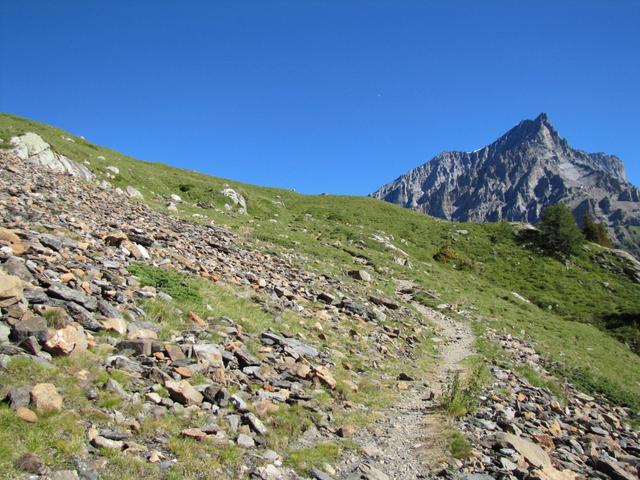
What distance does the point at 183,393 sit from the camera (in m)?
8.02

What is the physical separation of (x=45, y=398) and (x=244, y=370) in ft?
14.7

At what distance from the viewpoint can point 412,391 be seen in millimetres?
13148

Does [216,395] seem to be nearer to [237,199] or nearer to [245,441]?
[245,441]

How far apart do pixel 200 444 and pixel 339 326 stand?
1027cm

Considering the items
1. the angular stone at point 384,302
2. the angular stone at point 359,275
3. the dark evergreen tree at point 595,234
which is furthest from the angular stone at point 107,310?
the dark evergreen tree at point 595,234

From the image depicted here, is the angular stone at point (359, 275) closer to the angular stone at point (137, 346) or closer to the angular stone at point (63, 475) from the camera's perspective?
the angular stone at point (137, 346)

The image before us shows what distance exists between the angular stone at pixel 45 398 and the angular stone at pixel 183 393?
1943mm

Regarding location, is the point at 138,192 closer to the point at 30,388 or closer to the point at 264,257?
the point at 264,257

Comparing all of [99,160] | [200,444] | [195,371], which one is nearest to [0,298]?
[195,371]

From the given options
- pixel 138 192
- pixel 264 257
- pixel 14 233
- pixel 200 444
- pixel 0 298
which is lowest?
pixel 200 444

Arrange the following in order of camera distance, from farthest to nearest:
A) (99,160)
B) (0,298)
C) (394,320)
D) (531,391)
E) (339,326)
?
(99,160) → (394,320) → (339,326) → (531,391) → (0,298)

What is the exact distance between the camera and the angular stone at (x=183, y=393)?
26.2ft

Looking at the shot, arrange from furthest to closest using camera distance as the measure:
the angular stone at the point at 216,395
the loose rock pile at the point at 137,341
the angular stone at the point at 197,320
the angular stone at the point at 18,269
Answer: the angular stone at the point at 197,320
the angular stone at the point at 18,269
the angular stone at the point at 216,395
the loose rock pile at the point at 137,341

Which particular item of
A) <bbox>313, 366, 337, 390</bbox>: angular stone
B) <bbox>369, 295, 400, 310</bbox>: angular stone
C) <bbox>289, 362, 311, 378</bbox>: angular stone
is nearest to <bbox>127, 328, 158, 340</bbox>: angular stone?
<bbox>289, 362, 311, 378</bbox>: angular stone
